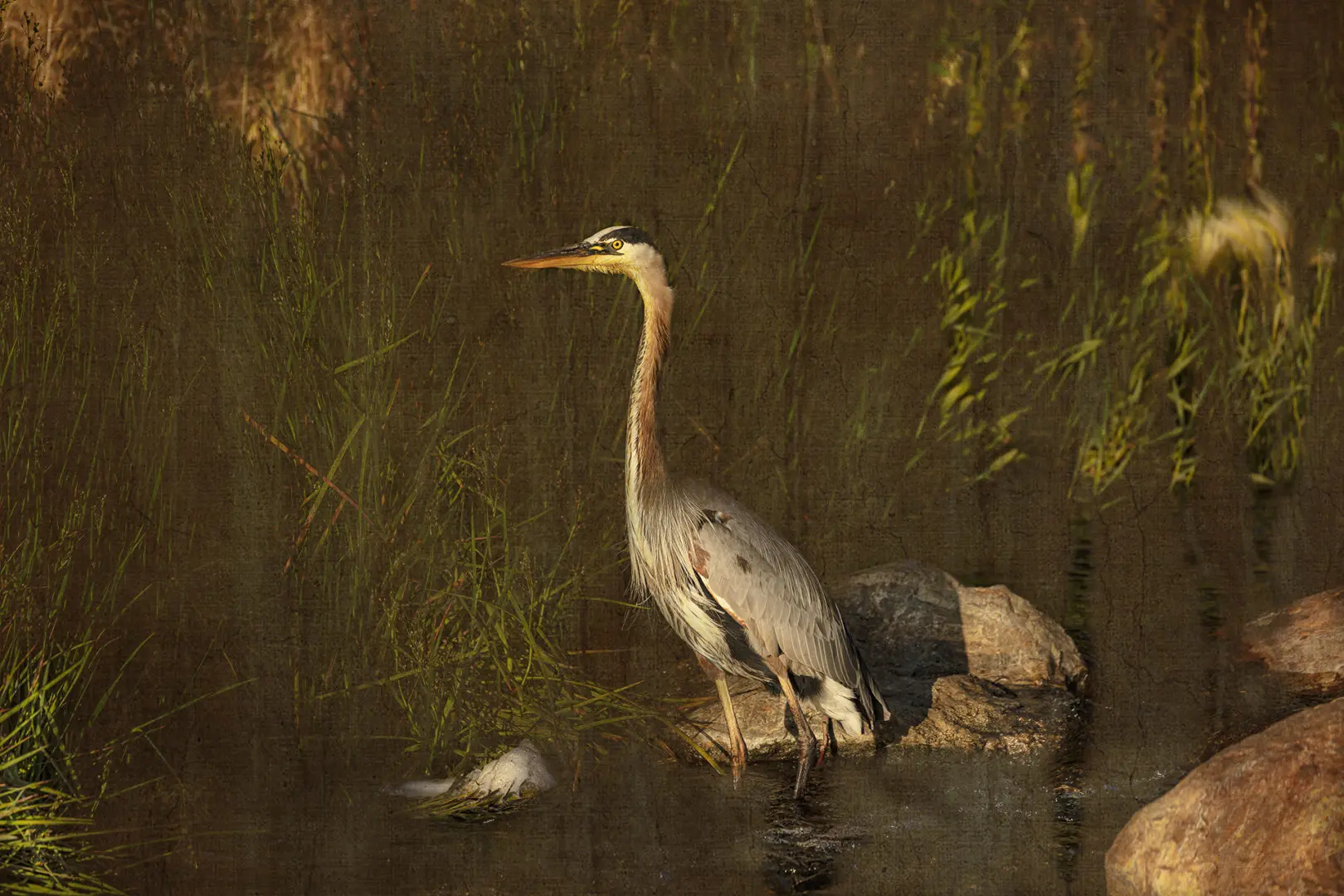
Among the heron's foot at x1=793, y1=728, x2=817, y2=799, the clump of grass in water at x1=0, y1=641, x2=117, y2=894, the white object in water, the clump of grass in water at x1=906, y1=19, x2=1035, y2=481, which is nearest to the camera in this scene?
the clump of grass in water at x1=0, y1=641, x2=117, y2=894

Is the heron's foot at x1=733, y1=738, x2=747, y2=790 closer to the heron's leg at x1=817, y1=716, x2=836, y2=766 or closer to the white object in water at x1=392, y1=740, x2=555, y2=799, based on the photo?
the heron's leg at x1=817, y1=716, x2=836, y2=766

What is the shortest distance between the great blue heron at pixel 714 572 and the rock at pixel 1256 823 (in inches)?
41.1

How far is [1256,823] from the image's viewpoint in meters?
3.07

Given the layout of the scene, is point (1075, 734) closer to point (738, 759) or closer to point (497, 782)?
point (738, 759)

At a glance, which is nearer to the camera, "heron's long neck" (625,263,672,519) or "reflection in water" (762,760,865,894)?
"reflection in water" (762,760,865,894)

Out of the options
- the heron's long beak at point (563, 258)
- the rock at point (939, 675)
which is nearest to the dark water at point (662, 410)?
the rock at point (939, 675)

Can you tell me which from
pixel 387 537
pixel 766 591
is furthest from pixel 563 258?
pixel 766 591

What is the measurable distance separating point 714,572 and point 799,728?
0.47 m

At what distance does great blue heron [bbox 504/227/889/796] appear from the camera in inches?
161

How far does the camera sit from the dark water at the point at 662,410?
12.0ft

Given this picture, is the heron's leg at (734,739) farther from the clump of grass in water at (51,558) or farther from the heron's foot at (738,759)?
the clump of grass in water at (51,558)

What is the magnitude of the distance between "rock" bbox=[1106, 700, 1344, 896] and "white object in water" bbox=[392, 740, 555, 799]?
4.56 feet

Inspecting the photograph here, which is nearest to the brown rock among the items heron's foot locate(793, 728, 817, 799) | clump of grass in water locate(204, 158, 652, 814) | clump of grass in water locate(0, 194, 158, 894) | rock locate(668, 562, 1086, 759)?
rock locate(668, 562, 1086, 759)

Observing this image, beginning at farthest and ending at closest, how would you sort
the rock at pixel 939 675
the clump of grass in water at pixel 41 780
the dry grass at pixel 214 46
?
the rock at pixel 939 675, the dry grass at pixel 214 46, the clump of grass in water at pixel 41 780
